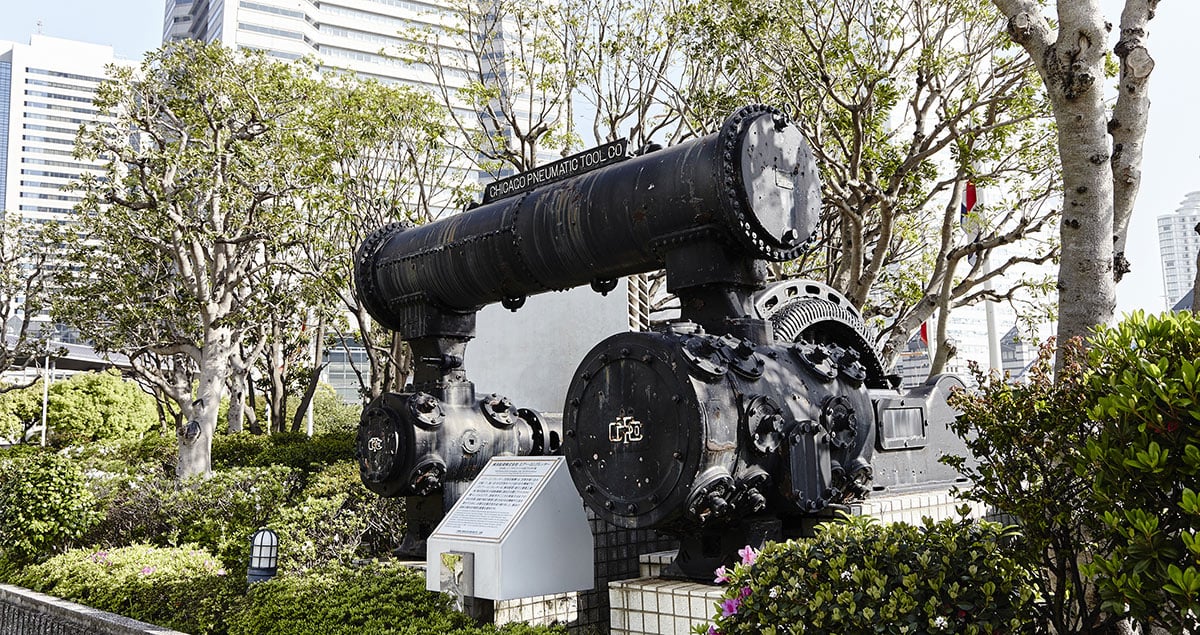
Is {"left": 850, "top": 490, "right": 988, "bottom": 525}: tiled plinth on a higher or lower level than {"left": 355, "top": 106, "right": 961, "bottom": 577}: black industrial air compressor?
lower

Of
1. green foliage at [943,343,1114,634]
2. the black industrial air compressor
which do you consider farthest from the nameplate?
green foliage at [943,343,1114,634]

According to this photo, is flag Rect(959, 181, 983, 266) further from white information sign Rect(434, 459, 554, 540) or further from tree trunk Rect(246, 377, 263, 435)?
tree trunk Rect(246, 377, 263, 435)

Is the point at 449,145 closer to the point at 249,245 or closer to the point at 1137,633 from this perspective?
the point at 249,245

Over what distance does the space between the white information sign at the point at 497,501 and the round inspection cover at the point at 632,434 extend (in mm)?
471

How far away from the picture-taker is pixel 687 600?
17.4 ft

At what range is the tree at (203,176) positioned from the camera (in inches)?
616

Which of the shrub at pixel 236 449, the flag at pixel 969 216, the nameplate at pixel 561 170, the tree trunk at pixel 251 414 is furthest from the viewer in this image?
the tree trunk at pixel 251 414

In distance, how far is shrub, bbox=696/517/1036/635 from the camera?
3.46 m

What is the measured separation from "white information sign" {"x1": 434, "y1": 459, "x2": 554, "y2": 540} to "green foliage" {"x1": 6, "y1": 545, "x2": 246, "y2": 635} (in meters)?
2.26

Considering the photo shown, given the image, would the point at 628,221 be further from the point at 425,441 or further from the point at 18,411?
the point at 18,411

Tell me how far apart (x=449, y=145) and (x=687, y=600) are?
1337 centimetres

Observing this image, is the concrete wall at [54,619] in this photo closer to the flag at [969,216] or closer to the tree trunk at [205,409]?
the tree trunk at [205,409]

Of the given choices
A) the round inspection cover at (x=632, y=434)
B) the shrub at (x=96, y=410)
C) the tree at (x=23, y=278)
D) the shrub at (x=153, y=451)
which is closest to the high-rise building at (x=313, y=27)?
the shrub at (x=96, y=410)

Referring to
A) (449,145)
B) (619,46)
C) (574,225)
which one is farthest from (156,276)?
(574,225)
